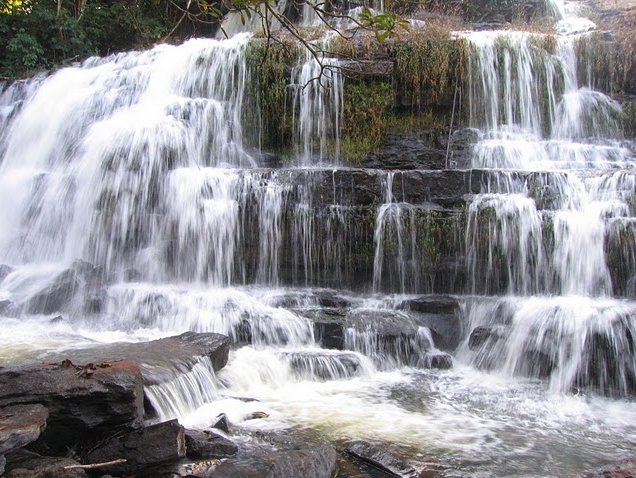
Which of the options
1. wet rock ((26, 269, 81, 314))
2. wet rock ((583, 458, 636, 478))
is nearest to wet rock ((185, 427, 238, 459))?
wet rock ((583, 458, 636, 478))

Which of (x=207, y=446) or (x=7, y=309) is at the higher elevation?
(x=7, y=309)

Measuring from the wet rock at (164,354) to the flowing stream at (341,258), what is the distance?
0.57ft

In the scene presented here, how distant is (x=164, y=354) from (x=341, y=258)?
3.82 meters

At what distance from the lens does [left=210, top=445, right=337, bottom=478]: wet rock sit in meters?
4.11

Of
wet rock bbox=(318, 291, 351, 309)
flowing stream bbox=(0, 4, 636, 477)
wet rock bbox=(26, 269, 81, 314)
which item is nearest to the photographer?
flowing stream bbox=(0, 4, 636, 477)

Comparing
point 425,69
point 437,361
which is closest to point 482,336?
point 437,361

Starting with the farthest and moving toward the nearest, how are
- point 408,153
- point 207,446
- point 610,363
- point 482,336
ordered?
1. point 408,153
2. point 482,336
3. point 610,363
4. point 207,446

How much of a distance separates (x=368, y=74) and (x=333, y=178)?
387cm

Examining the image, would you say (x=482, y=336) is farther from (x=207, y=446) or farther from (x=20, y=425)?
(x=20, y=425)

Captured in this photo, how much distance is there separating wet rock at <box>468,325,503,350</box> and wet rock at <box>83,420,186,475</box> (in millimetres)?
4513

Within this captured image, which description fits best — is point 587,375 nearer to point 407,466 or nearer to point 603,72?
point 407,466

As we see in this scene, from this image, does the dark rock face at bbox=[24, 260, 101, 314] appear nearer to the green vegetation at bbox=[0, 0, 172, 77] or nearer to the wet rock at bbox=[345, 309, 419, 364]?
the wet rock at bbox=[345, 309, 419, 364]

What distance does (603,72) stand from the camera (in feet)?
41.1

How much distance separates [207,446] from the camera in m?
4.46
